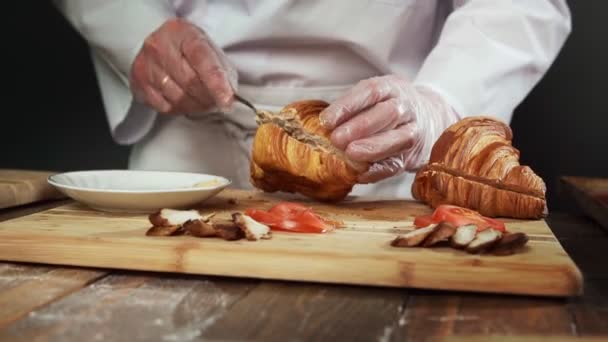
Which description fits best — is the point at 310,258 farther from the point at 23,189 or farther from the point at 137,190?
the point at 23,189

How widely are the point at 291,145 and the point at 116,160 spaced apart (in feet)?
5.95

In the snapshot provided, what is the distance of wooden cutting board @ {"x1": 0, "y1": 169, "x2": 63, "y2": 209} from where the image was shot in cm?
175

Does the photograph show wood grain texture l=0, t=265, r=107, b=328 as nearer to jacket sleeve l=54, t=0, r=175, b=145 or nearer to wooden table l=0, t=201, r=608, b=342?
wooden table l=0, t=201, r=608, b=342

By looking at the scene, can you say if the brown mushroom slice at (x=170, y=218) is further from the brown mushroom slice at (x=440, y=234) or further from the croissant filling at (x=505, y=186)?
the croissant filling at (x=505, y=186)

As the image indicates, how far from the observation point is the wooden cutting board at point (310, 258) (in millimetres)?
1101

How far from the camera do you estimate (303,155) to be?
5.33 feet

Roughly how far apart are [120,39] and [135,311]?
4.44 ft

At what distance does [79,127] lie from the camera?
3.30 metres

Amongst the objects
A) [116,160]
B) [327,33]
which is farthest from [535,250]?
[116,160]

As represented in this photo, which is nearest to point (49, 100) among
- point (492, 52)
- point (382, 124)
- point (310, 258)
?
point (492, 52)

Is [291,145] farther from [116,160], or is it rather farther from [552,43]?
[116,160]

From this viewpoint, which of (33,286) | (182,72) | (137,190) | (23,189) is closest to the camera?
(33,286)

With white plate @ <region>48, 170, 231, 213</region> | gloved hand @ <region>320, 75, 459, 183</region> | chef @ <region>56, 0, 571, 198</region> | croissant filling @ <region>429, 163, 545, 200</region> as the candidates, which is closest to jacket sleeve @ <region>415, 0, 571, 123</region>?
chef @ <region>56, 0, 571, 198</region>

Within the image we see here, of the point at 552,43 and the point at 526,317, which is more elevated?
the point at 552,43
